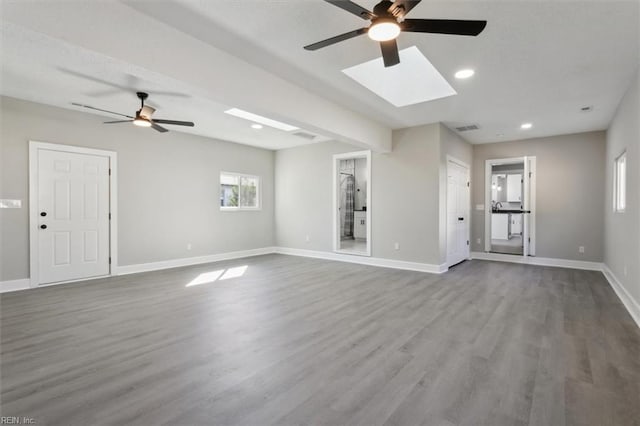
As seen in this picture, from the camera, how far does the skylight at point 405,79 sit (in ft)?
11.7

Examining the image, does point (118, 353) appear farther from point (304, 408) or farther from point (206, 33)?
point (206, 33)

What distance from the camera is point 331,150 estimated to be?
701 cm

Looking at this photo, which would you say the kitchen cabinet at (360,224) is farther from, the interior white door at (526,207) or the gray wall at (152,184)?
the interior white door at (526,207)

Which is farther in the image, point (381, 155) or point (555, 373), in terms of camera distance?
point (381, 155)

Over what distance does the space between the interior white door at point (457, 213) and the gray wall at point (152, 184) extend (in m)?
4.53

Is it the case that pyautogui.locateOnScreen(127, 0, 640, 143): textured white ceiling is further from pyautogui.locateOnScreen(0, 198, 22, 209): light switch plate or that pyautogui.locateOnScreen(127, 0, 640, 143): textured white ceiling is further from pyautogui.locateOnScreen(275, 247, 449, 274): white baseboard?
pyautogui.locateOnScreen(0, 198, 22, 209): light switch plate

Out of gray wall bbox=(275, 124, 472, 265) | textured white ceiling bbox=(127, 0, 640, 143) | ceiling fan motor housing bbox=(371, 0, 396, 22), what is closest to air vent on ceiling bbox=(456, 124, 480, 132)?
gray wall bbox=(275, 124, 472, 265)

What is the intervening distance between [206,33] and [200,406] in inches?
117

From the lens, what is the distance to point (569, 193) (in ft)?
20.0

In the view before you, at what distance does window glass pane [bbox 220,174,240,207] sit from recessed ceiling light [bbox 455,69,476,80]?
5343mm

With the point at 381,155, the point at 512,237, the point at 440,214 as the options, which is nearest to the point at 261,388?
the point at 440,214

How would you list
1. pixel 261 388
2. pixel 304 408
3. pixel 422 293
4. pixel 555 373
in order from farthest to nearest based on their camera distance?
pixel 422 293
pixel 555 373
pixel 261 388
pixel 304 408

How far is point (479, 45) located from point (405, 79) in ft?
4.19

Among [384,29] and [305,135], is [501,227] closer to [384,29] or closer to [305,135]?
[305,135]
